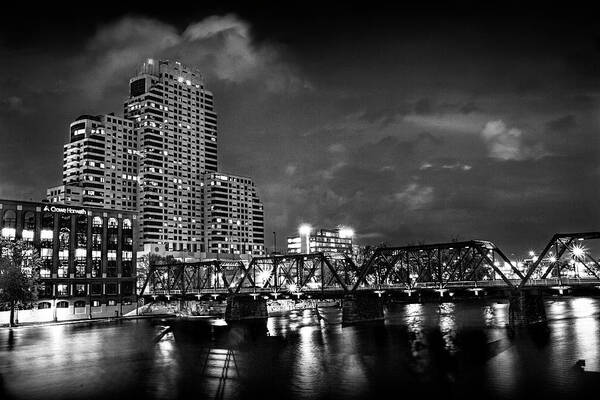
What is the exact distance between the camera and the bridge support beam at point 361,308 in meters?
105

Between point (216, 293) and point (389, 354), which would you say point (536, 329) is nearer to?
point (389, 354)

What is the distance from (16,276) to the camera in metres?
99.9

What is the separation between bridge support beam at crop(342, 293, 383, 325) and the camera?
4151 inches

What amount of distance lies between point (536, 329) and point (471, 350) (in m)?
24.6

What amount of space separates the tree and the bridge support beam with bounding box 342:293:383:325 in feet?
188

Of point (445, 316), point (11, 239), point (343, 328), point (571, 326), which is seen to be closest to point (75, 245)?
point (11, 239)

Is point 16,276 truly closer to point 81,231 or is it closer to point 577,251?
point 81,231

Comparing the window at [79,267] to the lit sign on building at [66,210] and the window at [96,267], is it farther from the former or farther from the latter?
the lit sign on building at [66,210]

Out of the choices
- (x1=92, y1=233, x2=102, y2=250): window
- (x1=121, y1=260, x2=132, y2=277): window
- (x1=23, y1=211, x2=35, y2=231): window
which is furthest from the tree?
(x1=121, y1=260, x2=132, y2=277): window

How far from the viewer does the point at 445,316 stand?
12119cm

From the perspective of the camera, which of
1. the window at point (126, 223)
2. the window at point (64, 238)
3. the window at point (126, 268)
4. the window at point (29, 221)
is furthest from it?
the window at point (126, 223)

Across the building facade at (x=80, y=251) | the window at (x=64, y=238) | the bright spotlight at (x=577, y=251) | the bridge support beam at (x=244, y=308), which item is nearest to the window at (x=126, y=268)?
the building facade at (x=80, y=251)

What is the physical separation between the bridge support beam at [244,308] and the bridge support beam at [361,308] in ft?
67.0

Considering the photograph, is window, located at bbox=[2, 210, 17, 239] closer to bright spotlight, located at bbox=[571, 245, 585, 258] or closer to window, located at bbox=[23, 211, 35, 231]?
window, located at bbox=[23, 211, 35, 231]
